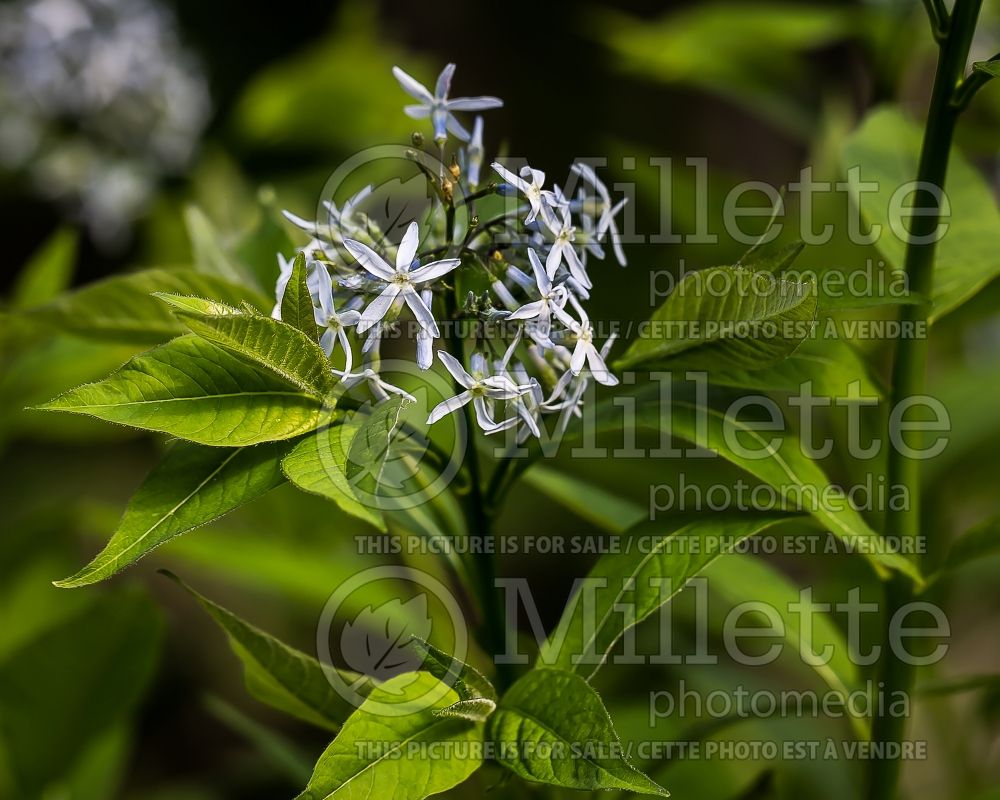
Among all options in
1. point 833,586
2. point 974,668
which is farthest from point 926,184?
point 974,668

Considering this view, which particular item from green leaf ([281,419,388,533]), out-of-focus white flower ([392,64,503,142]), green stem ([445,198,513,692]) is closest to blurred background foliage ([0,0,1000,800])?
green stem ([445,198,513,692])

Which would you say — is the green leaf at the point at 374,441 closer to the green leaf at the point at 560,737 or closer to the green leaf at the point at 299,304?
the green leaf at the point at 299,304

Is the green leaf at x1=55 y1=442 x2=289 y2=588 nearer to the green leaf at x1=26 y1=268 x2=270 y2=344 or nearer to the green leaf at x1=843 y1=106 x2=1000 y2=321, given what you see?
the green leaf at x1=26 y1=268 x2=270 y2=344

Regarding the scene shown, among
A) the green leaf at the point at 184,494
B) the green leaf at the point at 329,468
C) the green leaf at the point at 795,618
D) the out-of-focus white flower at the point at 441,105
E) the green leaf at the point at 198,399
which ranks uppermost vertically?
the out-of-focus white flower at the point at 441,105

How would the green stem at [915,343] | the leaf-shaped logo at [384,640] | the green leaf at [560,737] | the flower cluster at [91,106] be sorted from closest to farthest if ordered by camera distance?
the green leaf at [560,737] < the green stem at [915,343] < the leaf-shaped logo at [384,640] < the flower cluster at [91,106]

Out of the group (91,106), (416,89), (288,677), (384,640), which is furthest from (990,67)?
(91,106)

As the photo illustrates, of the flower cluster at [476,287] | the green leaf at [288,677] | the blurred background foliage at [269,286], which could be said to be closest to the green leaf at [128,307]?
the blurred background foliage at [269,286]
